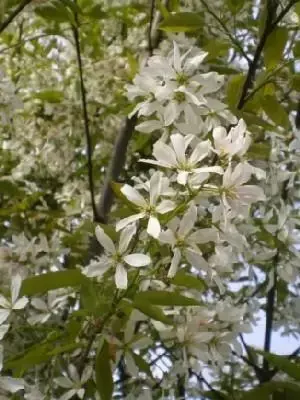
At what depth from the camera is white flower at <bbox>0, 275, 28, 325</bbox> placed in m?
1.08

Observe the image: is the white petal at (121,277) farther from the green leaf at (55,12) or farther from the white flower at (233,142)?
the green leaf at (55,12)

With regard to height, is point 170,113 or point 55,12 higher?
point 55,12

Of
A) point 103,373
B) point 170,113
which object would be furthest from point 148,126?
point 103,373

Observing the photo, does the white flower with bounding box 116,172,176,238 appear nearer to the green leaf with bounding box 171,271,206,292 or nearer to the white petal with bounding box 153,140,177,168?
the white petal with bounding box 153,140,177,168

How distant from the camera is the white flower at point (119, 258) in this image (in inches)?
40.4

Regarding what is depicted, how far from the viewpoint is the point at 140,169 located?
6.79 feet

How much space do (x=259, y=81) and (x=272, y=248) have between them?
42 centimetres

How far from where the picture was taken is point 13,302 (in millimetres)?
1098

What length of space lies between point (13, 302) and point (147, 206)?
243mm

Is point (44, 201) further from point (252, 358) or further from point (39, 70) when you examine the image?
point (252, 358)

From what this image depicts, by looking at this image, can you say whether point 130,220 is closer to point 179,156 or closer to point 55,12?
point 179,156

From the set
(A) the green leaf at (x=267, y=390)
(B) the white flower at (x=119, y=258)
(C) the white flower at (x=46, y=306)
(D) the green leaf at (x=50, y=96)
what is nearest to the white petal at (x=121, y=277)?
(B) the white flower at (x=119, y=258)

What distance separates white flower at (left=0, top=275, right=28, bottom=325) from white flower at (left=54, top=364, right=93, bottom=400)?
183mm

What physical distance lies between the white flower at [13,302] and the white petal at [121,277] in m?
0.14
